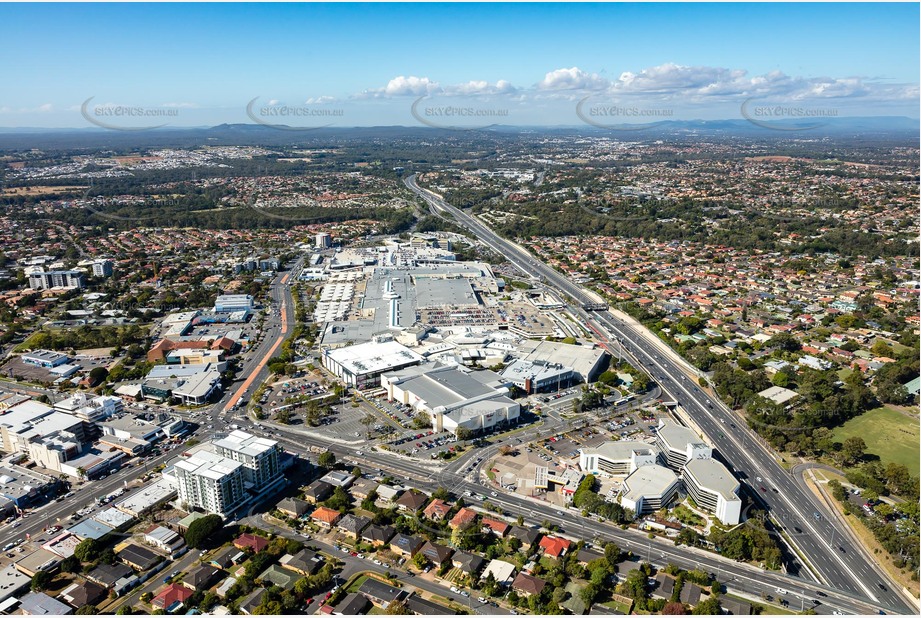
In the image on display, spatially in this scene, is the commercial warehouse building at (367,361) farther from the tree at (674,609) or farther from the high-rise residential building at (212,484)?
the tree at (674,609)

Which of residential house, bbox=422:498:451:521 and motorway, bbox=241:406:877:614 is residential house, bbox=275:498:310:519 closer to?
motorway, bbox=241:406:877:614

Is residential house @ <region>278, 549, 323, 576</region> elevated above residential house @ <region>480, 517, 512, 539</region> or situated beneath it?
elevated above

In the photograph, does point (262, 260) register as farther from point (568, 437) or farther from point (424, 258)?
point (568, 437)

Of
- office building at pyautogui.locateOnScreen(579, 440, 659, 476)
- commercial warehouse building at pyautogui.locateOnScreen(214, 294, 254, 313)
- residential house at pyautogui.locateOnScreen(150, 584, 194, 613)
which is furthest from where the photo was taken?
commercial warehouse building at pyautogui.locateOnScreen(214, 294, 254, 313)

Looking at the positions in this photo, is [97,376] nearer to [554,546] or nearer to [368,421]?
[368,421]

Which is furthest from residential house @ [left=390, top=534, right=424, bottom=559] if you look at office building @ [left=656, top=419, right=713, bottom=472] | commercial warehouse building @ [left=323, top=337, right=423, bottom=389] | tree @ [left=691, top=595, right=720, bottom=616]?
commercial warehouse building @ [left=323, top=337, right=423, bottom=389]

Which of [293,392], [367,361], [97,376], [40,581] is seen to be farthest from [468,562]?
[97,376]
